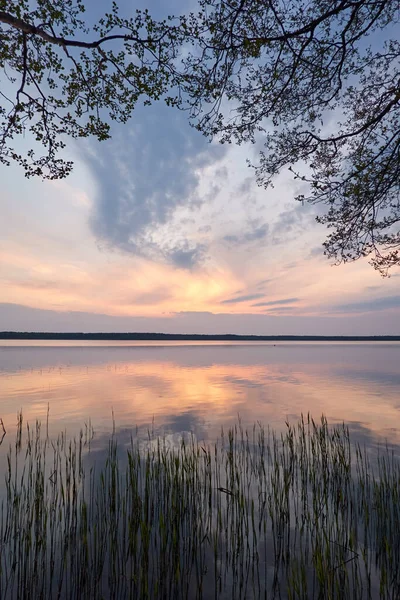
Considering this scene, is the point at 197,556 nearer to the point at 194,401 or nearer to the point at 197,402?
the point at 197,402

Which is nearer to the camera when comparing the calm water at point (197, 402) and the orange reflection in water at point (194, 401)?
the calm water at point (197, 402)

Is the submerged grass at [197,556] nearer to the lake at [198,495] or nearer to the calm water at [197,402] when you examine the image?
the lake at [198,495]

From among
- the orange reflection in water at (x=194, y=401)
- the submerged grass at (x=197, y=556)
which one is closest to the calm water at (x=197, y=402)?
the orange reflection in water at (x=194, y=401)

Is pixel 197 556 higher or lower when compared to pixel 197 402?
higher

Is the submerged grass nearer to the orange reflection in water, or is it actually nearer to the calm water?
the calm water

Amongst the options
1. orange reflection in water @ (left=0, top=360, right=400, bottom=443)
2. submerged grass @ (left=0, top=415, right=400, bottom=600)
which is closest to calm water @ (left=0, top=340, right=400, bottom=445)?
orange reflection in water @ (left=0, top=360, right=400, bottom=443)

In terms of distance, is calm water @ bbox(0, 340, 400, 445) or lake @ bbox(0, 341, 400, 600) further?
calm water @ bbox(0, 340, 400, 445)

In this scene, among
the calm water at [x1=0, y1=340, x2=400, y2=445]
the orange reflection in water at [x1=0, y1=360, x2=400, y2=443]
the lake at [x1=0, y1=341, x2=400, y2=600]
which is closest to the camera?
the lake at [x1=0, y1=341, x2=400, y2=600]

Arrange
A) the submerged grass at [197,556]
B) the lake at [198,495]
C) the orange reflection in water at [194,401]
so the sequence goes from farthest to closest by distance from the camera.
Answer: the orange reflection in water at [194,401], the lake at [198,495], the submerged grass at [197,556]

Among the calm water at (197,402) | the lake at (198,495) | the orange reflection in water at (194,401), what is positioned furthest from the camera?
the orange reflection in water at (194,401)

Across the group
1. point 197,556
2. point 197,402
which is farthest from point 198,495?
point 197,402

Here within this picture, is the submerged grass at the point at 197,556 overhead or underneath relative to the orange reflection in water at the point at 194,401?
overhead

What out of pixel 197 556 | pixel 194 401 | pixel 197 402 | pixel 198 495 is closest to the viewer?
pixel 197 556

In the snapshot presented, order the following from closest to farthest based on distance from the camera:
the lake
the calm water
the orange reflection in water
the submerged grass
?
the submerged grass
the lake
the calm water
the orange reflection in water
